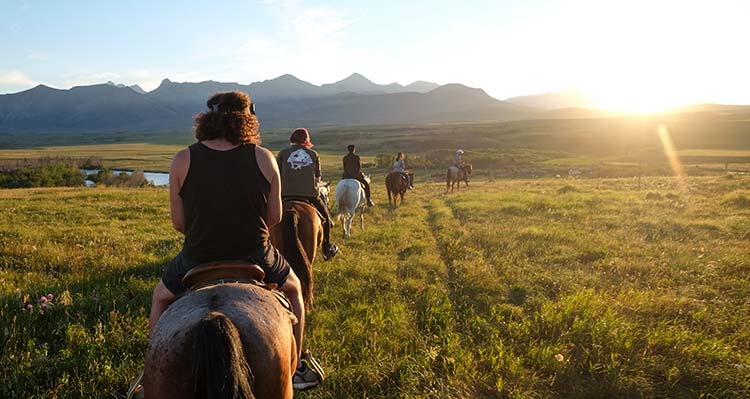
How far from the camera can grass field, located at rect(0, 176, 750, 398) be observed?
15.1ft

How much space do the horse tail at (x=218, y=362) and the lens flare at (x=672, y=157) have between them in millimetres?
26738

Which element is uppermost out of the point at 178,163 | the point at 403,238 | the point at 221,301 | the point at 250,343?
the point at 178,163

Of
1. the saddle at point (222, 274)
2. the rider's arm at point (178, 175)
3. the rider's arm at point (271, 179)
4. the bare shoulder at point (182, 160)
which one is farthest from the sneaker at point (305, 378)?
the bare shoulder at point (182, 160)

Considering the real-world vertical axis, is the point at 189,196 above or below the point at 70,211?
above

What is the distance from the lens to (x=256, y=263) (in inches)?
140

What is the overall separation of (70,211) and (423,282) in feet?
45.2

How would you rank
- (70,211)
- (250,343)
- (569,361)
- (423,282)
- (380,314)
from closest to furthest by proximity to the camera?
(250,343)
(569,361)
(380,314)
(423,282)
(70,211)

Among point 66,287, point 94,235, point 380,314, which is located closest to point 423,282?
point 380,314

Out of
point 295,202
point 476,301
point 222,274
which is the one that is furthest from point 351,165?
point 222,274

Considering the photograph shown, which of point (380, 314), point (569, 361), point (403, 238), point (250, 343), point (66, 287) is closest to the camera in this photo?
point (250, 343)

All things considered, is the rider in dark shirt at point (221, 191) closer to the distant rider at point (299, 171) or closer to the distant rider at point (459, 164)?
the distant rider at point (299, 171)

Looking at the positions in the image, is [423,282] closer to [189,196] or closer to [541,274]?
[541,274]

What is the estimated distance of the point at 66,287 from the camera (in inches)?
268

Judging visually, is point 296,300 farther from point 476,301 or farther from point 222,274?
point 476,301
